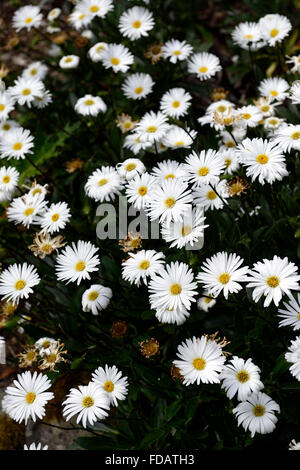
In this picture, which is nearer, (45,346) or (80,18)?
(45,346)

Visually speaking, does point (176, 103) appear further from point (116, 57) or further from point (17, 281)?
point (17, 281)

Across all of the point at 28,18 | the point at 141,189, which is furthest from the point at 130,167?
the point at 28,18

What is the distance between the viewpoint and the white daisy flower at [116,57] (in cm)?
450

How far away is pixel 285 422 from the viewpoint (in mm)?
3094

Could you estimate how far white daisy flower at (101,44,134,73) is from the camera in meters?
4.50

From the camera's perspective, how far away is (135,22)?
466 centimetres

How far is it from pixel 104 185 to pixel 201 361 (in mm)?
1333

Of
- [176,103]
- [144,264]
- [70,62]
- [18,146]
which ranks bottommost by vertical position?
[144,264]

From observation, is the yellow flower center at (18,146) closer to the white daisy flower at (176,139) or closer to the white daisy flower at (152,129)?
the white daisy flower at (152,129)

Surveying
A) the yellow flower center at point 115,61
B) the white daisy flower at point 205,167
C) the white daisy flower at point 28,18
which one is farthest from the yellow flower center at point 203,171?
the white daisy flower at point 28,18

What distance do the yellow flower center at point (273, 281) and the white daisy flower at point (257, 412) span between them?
1.84ft

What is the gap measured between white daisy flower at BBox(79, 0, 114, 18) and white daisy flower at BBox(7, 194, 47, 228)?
6.42 ft
